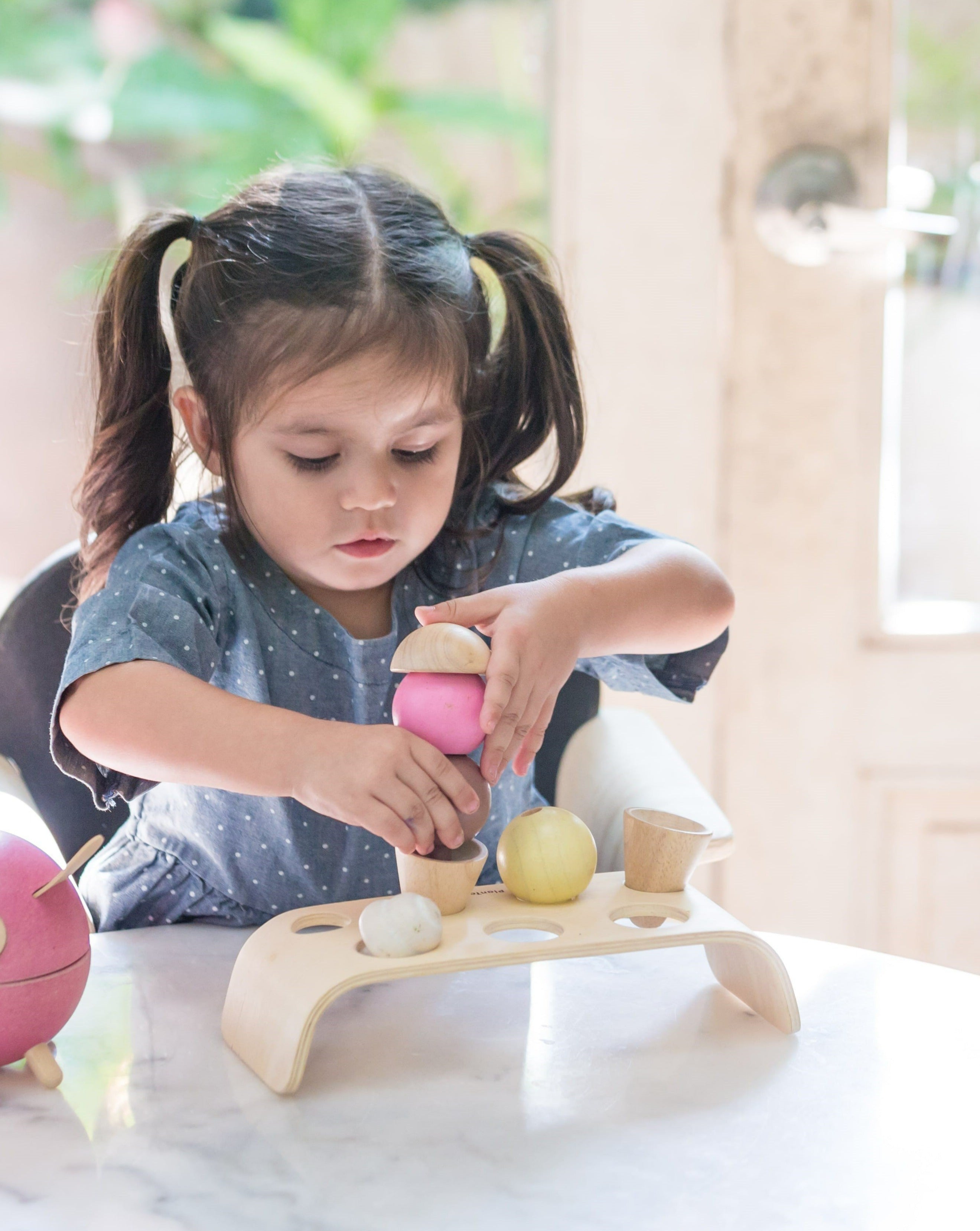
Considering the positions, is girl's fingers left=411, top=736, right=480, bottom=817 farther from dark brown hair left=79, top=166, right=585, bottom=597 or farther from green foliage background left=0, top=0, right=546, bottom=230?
green foliage background left=0, top=0, right=546, bottom=230

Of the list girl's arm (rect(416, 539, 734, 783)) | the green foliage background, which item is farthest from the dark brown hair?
the green foliage background

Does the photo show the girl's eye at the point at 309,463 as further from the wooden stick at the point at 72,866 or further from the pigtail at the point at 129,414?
the wooden stick at the point at 72,866

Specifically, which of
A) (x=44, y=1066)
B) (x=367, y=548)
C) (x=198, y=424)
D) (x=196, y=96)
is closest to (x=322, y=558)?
(x=367, y=548)

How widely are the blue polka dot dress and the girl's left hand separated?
173 millimetres

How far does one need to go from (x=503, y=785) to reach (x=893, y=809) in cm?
66

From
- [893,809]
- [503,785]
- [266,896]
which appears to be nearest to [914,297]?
[893,809]

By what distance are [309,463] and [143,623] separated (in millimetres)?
136

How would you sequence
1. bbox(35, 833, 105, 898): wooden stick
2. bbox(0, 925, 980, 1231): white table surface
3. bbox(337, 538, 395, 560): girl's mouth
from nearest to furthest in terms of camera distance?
bbox(0, 925, 980, 1231): white table surface < bbox(35, 833, 105, 898): wooden stick < bbox(337, 538, 395, 560): girl's mouth

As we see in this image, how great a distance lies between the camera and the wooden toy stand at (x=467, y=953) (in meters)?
0.52

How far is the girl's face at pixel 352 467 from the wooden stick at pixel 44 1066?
1.07 ft

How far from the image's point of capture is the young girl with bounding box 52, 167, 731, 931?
2.03 feet

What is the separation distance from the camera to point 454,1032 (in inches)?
22.8

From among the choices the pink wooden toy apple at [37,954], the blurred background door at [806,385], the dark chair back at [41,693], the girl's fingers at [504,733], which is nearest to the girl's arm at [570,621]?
the girl's fingers at [504,733]

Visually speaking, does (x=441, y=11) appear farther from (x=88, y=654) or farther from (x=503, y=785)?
(x=88, y=654)
